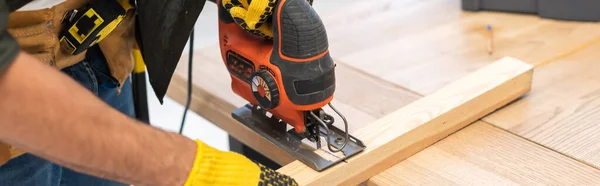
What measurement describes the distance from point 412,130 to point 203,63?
620 mm

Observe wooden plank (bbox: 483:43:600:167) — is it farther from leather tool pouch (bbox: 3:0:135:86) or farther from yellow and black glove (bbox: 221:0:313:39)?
leather tool pouch (bbox: 3:0:135:86)

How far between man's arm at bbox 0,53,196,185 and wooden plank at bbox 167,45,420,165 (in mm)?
400

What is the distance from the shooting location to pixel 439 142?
1.06 m

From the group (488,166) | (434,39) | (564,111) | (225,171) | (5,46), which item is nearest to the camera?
(5,46)

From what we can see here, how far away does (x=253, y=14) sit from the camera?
2.89 feet

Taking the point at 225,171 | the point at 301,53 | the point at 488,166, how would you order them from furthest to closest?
the point at 488,166 → the point at 301,53 → the point at 225,171

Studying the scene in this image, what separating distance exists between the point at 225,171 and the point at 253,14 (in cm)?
23

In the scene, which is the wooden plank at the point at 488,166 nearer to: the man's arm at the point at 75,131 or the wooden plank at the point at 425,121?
the wooden plank at the point at 425,121

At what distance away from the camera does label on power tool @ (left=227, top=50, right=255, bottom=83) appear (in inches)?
38.4

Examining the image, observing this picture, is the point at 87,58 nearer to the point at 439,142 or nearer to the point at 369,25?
the point at 439,142

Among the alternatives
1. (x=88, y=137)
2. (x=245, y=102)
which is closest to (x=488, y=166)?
(x=245, y=102)

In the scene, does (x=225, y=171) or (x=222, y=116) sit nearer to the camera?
(x=225, y=171)

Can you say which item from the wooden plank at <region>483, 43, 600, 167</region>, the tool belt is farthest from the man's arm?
the wooden plank at <region>483, 43, 600, 167</region>

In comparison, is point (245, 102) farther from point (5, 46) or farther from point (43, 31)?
point (5, 46)
